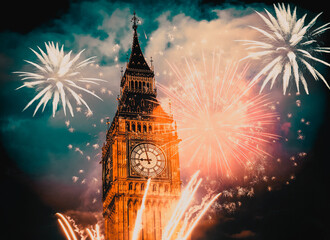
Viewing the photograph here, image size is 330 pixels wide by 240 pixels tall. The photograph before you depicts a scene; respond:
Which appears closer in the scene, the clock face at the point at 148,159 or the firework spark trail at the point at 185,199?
the firework spark trail at the point at 185,199

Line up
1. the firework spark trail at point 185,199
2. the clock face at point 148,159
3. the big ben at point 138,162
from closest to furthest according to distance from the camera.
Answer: the firework spark trail at point 185,199, the big ben at point 138,162, the clock face at point 148,159

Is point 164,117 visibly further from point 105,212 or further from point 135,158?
point 105,212

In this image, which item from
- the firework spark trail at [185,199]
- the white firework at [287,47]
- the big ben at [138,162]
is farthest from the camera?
the big ben at [138,162]

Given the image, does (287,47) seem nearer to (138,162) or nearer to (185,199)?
(185,199)

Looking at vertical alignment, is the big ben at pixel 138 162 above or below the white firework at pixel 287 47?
below

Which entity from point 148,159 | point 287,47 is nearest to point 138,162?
point 148,159

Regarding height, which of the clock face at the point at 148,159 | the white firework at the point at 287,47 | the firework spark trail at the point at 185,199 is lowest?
the firework spark trail at the point at 185,199

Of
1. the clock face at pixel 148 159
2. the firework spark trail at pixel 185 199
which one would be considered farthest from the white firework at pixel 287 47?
the clock face at pixel 148 159

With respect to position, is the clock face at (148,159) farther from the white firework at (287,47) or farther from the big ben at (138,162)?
the white firework at (287,47)
